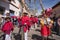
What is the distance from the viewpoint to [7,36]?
10430 mm

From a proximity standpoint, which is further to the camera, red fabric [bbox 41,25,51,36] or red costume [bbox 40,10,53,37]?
red fabric [bbox 41,25,51,36]

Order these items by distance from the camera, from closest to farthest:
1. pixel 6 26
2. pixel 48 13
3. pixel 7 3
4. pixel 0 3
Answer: pixel 6 26 → pixel 48 13 → pixel 0 3 → pixel 7 3

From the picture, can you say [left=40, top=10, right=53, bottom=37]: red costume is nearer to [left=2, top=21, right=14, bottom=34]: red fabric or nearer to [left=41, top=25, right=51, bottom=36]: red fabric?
[left=41, top=25, right=51, bottom=36]: red fabric

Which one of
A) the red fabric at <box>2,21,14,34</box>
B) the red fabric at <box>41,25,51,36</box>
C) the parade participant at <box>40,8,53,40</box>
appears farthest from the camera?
the red fabric at <box>41,25,51,36</box>

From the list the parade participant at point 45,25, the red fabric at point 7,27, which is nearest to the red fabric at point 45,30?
the parade participant at point 45,25

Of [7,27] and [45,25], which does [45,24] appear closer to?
[45,25]

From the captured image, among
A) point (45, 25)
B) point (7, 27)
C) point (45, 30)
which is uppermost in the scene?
point (45, 25)

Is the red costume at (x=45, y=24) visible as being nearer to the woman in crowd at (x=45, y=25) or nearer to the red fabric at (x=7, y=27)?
the woman in crowd at (x=45, y=25)

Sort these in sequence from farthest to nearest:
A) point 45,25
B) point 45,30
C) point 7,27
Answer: point 45,25 < point 45,30 < point 7,27

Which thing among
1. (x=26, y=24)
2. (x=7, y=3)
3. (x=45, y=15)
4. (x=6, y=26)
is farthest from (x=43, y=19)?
(x=7, y=3)

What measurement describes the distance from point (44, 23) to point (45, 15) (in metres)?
0.56

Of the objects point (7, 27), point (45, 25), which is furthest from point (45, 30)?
point (7, 27)

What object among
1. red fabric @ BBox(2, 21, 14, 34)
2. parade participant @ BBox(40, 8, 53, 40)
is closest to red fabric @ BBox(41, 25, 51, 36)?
parade participant @ BBox(40, 8, 53, 40)

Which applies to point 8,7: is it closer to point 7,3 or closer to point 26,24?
point 7,3
